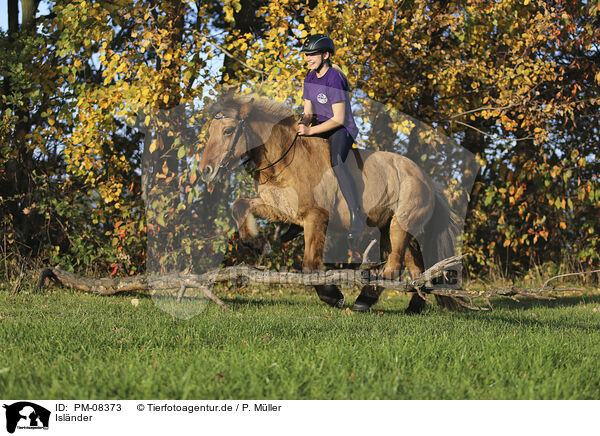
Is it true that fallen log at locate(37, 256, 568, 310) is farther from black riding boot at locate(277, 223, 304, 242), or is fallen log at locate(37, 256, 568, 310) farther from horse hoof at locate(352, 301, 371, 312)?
horse hoof at locate(352, 301, 371, 312)

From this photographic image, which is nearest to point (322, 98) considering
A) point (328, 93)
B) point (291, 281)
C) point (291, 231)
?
point (328, 93)

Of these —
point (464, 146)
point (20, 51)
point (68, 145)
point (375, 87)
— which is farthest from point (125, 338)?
point (464, 146)

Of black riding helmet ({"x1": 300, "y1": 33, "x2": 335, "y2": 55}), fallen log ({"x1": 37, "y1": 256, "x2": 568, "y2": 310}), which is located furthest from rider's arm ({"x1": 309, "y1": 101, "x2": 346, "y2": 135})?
fallen log ({"x1": 37, "y1": 256, "x2": 568, "y2": 310})

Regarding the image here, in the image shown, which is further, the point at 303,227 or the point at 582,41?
the point at 582,41

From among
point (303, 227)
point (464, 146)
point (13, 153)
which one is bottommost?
point (303, 227)

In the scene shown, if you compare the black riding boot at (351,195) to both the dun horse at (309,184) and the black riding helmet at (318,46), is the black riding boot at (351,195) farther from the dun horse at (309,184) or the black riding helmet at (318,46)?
the black riding helmet at (318,46)

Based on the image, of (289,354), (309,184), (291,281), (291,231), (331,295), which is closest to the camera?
(289,354)

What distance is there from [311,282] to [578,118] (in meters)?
6.98

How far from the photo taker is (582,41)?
8844 mm

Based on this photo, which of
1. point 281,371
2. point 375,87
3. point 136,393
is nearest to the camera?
point 136,393

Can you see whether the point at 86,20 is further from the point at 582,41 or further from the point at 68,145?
the point at 582,41

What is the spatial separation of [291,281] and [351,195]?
114cm
